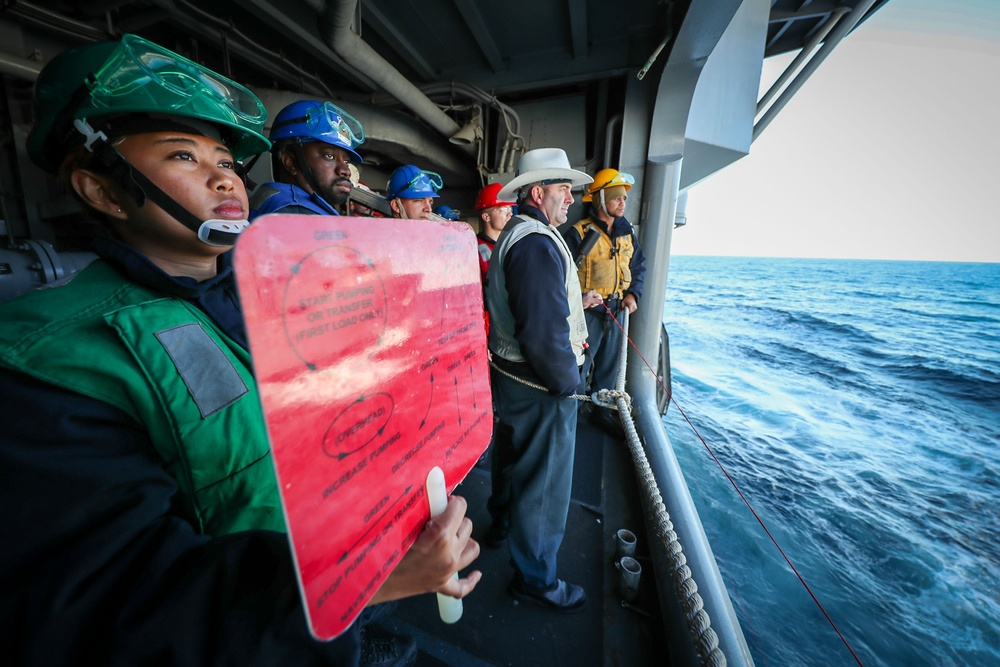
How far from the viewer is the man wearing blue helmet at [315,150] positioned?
7.22 ft

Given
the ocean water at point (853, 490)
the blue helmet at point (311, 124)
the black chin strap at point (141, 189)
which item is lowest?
the ocean water at point (853, 490)

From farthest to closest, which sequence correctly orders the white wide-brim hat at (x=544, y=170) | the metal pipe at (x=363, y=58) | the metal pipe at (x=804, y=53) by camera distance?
the metal pipe at (x=804, y=53) → the metal pipe at (x=363, y=58) → the white wide-brim hat at (x=544, y=170)

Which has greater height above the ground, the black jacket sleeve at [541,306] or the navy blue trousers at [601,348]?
the black jacket sleeve at [541,306]

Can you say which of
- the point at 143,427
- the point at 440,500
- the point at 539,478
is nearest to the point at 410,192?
the point at 539,478

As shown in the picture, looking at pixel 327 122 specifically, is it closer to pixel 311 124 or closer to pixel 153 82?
pixel 311 124

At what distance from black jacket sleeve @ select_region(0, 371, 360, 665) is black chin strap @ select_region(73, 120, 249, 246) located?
446mm

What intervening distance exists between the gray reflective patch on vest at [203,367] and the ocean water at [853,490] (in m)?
4.66

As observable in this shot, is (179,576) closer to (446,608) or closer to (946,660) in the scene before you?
(446,608)

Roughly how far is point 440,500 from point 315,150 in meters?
2.43

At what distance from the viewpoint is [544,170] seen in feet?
6.86

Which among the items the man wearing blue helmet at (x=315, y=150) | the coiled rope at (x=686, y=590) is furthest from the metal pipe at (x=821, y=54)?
the man wearing blue helmet at (x=315, y=150)

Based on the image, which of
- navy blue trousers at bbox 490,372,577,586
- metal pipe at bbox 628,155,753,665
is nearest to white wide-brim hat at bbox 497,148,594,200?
navy blue trousers at bbox 490,372,577,586

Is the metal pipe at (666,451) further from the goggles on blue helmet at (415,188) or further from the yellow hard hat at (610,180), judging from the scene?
the goggles on blue helmet at (415,188)

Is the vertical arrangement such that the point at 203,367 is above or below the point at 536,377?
above
